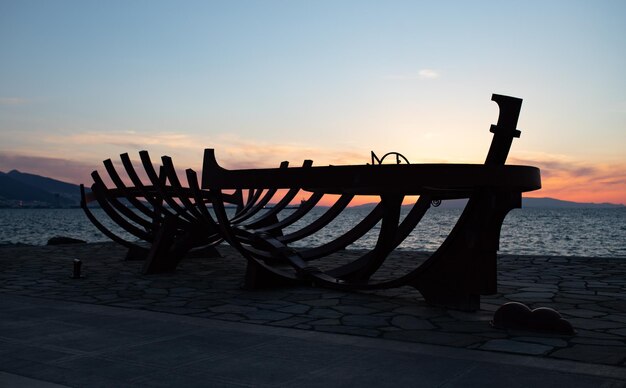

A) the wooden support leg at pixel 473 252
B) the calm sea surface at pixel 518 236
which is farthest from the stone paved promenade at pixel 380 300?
the calm sea surface at pixel 518 236

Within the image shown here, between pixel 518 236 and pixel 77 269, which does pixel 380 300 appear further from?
pixel 518 236

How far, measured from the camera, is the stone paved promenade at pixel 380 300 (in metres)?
4.55

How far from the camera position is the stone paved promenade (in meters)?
4.55

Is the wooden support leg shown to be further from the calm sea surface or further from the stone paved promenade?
the calm sea surface

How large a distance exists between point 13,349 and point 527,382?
340 centimetres

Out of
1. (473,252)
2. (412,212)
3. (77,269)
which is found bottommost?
(77,269)

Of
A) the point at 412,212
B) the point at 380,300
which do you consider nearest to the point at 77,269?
the point at 380,300

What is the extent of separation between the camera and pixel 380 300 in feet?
21.1

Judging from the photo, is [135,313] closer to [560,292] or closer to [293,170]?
[293,170]

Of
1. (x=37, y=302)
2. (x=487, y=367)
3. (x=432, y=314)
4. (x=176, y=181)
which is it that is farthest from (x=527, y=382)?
(x=176, y=181)

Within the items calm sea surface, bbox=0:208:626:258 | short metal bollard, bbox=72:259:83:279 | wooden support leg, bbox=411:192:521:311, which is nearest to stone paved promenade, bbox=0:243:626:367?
short metal bollard, bbox=72:259:83:279

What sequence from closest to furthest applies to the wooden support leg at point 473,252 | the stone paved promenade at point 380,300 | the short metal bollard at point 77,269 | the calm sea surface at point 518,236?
the stone paved promenade at point 380,300
the wooden support leg at point 473,252
the short metal bollard at point 77,269
the calm sea surface at point 518,236

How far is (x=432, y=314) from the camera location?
562 cm

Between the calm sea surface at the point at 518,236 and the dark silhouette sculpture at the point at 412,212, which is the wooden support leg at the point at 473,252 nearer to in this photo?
the dark silhouette sculpture at the point at 412,212
